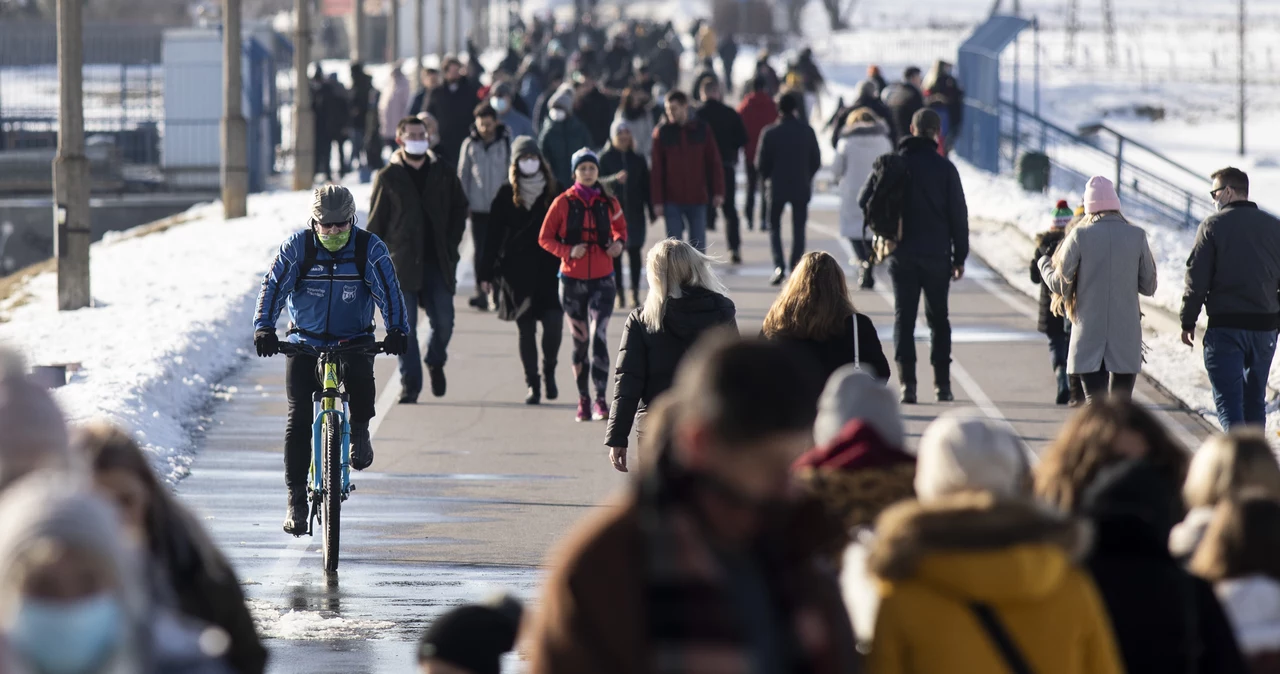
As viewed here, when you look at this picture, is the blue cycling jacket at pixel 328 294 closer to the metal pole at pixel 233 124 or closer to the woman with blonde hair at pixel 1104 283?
the woman with blonde hair at pixel 1104 283

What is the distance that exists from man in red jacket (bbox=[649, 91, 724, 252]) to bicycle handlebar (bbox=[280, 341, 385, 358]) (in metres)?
9.42

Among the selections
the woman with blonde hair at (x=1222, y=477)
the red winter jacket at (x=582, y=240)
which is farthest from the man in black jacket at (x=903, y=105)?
the woman with blonde hair at (x=1222, y=477)

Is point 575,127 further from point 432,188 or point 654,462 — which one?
point 654,462

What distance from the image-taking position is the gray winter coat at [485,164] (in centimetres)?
1741

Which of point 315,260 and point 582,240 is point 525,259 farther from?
point 315,260

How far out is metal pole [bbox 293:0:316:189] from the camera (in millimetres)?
31203

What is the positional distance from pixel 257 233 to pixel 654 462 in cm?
2221

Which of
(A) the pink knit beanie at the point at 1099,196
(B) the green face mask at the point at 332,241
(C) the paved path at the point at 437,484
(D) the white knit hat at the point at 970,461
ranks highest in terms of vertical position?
(A) the pink knit beanie at the point at 1099,196

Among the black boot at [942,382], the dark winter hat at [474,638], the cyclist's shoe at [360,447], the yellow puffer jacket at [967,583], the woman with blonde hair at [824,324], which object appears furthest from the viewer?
the black boot at [942,382]

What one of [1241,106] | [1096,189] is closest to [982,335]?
[1096,189]

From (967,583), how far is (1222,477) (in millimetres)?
1117

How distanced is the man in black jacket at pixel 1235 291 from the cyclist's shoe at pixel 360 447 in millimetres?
4384

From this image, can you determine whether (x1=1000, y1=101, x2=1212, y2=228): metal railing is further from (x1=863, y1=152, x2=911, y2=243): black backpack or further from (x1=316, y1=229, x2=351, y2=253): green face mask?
(x1=316, y1=229, x2=351, y2=253): green face mask

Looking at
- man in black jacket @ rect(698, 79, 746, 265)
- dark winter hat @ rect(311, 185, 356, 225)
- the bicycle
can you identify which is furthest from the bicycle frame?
man in black jacket @ rect(698, 79, 746, 265)
